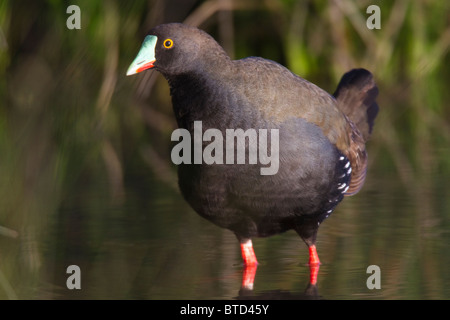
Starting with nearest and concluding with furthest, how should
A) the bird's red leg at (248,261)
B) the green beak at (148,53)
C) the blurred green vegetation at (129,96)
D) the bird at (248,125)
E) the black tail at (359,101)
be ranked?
the blurred green vegetation at (129,96) < the bird at (248,125) < the green beak at (148,53) < the bird's red leg at (248,261) < the black tail at (359,101)

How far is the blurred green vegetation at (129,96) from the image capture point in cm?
246

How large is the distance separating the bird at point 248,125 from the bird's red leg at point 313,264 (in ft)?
0.04

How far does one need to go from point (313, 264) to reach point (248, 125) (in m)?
1.01

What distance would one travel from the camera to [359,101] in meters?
5.88

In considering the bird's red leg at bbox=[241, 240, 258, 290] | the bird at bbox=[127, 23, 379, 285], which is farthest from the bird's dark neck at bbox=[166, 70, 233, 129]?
the bird's red leg at bbox=[241, 240, 258, 290]

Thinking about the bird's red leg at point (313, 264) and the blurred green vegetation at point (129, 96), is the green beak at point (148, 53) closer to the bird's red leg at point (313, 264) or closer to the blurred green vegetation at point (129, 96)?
the blurred green vegetation at point (129, 96)

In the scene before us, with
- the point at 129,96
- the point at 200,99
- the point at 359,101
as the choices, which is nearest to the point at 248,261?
the point at 200,99

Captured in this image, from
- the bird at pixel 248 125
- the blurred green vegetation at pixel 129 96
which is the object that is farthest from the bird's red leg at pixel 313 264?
the blurred green vegetation at pixel 129 96

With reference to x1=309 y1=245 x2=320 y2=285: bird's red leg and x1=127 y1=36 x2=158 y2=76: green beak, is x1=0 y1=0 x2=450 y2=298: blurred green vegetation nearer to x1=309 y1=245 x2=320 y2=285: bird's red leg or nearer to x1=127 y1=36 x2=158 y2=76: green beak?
x1=127 y1=36 x2=158 y2=76: green beak

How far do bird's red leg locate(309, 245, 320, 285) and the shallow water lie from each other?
0.12ft

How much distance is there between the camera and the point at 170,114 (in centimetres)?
1225

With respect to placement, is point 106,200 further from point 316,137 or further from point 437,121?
point 437,121

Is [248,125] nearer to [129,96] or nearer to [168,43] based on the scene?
[168,43]

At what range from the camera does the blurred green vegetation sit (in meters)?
2.46
